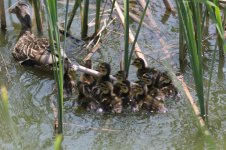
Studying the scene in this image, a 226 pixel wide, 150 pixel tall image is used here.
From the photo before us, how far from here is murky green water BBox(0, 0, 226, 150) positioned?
3.26 meters

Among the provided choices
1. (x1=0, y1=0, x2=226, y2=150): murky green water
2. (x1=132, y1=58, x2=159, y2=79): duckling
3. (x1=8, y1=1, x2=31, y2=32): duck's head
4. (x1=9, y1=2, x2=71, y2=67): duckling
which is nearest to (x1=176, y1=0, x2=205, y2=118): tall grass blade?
(x1=0, y1=0, x2=226, y2=150): murky green water

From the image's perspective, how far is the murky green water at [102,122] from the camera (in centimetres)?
326

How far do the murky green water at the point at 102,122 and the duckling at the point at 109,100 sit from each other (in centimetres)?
5

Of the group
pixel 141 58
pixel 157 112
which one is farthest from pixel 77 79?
pixel 157 112

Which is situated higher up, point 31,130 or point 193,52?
point 193,52

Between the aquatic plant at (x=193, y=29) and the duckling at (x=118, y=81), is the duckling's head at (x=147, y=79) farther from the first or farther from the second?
the aquatic plant at (x=193, y=29)

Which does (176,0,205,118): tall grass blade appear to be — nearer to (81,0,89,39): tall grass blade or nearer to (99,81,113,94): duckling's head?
(99,81,113,94): duckling's head

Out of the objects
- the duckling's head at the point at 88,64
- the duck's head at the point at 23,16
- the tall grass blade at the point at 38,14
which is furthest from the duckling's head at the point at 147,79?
the duck's head at the point at 23,16

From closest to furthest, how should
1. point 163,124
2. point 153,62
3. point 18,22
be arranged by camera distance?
point 163,124, point 153,62, point 18,22

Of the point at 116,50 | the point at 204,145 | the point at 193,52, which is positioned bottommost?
the point at 204,145

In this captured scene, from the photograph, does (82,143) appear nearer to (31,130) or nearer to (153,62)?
(31,130)

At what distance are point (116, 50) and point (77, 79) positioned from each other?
64cm

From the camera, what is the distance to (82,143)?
10.6ft

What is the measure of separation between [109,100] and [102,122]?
16 cm
